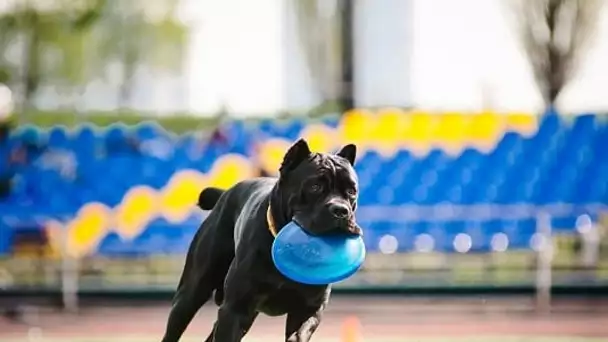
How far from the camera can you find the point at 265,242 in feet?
14.1

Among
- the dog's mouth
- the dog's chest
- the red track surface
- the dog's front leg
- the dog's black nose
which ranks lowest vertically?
the red track surface

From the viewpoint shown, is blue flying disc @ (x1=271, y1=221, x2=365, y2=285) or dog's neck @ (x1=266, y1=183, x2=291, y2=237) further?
dog's neck @ (x1=266, y1=183, x2=291, y2=237)

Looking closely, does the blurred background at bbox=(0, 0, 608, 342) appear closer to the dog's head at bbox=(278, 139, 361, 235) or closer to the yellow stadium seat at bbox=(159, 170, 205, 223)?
the yellow stadium seat at bbox=(159, 170, 205, 223)

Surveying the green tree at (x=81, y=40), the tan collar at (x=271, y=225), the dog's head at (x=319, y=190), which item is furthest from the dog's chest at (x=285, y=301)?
the green tree at (x=81, y=40)

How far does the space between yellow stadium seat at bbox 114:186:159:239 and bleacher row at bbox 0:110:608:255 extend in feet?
0.04

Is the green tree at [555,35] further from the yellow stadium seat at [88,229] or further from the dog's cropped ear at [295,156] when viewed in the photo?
the dog's cropped ear at [295,156]

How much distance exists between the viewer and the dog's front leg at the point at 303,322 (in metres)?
4.33

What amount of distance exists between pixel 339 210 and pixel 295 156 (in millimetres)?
353

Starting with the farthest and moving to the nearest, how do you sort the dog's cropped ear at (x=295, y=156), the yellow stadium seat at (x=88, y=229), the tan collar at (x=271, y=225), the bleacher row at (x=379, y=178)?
the bleacher row at (x=379, y=178) < the yellow stadium seat at (x=88, y=229) < the tan collar at (x=271, y=225) < the dog's cropped ear at (x=295, y=156)

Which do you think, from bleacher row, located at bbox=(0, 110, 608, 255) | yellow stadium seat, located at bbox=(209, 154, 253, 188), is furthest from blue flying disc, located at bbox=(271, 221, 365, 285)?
yellow stadium seat, located at bbox=(209, 154, 253, 188)

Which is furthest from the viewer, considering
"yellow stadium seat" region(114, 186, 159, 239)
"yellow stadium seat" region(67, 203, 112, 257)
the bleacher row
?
"yellow stadium seat" region(114, 186, 159, 239)

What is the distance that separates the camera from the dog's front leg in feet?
14.2

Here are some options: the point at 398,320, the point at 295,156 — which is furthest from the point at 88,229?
the point at 295,156

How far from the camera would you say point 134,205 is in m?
13.7
